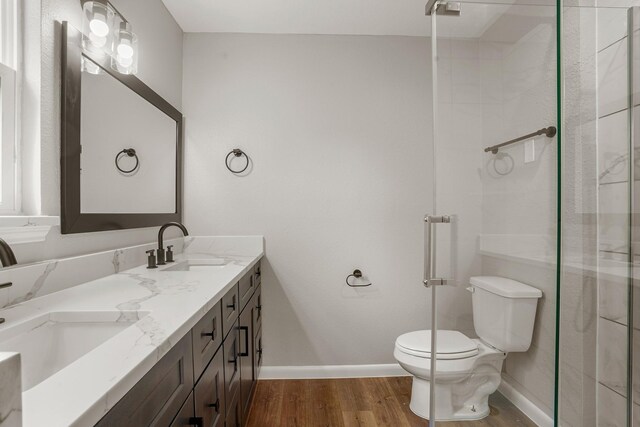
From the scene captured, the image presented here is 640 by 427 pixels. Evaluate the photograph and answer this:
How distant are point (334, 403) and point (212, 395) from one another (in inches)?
47.8

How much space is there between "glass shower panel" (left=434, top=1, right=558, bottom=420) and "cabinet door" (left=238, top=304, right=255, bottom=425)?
0.96m

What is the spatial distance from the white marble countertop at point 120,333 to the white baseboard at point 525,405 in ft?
3.08

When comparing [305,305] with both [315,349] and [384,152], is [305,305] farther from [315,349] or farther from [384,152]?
[384,152]

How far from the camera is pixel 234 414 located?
161 cm

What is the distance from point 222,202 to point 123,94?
3.25 feet

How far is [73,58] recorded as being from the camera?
1405 mm

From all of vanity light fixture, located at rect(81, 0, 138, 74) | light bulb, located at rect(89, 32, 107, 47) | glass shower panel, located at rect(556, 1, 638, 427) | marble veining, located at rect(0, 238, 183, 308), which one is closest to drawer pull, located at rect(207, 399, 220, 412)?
marble veining, located at rect(0, 238, 183, 308)

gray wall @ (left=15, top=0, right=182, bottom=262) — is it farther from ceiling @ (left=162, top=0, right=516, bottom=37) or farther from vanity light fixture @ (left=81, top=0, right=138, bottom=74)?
ceiling @ (left=162, top=0, right=516, bottom=37)

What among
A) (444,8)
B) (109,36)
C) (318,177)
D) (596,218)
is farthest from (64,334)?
(318,177)

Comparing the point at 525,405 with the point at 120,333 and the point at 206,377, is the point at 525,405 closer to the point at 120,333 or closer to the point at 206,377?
the point at 206,377

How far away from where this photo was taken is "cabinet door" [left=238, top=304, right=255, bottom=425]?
1.78m

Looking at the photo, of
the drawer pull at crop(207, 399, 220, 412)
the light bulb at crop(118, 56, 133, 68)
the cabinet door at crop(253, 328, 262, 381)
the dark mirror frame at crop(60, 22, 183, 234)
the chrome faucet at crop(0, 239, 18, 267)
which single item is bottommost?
the cabinet door at crop(253, 328, 262, 381)

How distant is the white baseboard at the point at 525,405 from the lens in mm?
988

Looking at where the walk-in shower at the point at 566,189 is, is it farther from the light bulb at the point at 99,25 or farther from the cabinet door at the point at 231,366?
the light bulb at the point at 99,25
